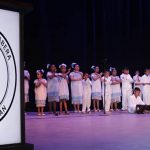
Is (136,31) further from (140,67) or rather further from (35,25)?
(35,25)

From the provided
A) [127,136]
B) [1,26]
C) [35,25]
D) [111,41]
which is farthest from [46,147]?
[111,41]

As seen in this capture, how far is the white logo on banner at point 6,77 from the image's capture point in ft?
9.64

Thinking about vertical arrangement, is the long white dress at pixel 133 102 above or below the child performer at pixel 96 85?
below

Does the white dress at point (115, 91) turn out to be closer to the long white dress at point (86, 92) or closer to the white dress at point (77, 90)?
the long white dress at point (86, 92)

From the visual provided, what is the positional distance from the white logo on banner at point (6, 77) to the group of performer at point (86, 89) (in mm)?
7519

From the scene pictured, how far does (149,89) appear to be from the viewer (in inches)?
545

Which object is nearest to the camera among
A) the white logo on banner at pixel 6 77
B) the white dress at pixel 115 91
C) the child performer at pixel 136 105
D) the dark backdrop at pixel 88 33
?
the white logo on banner at pixel 6 77

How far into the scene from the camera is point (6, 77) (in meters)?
2.99

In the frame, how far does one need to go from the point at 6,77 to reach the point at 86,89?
966cm

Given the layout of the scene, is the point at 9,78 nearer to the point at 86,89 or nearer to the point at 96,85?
the point at 86,89

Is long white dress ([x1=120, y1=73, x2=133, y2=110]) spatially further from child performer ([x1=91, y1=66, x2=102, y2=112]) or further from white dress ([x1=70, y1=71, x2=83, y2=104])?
white dress ([x1=70, y1=71, x2=83, y2=104])

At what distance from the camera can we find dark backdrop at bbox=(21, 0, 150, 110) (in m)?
13.2

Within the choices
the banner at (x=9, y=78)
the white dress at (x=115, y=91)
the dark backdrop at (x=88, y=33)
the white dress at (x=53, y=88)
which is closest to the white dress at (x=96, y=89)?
the white dress at (x=115, y=91)

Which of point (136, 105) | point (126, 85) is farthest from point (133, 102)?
point (126, 85)
